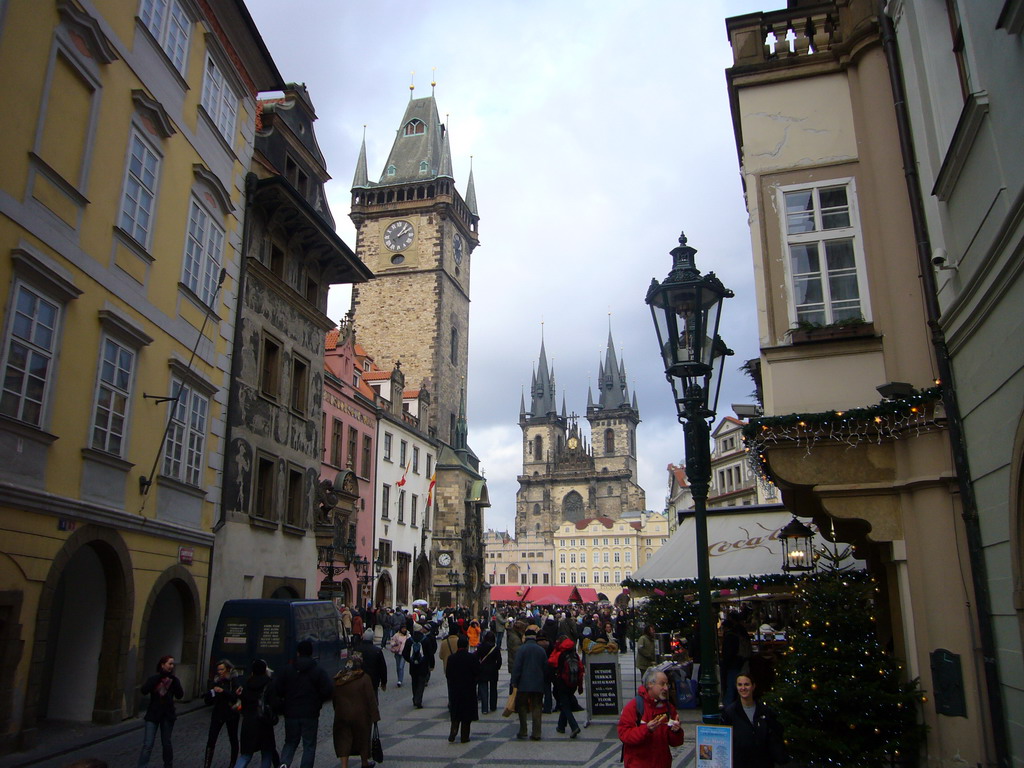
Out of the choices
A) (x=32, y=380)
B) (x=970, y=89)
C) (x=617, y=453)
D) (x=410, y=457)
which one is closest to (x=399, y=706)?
(x=32, y=380)

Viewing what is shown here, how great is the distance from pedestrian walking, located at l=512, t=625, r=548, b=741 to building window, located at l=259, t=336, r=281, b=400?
1105 centimetres

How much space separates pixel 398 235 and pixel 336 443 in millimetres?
29127

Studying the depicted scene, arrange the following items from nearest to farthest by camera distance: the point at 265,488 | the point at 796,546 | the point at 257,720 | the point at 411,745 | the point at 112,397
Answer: the point at 257,720, the point at 411,745, the point at 112,397, the point at 796,546, the point at 265,488

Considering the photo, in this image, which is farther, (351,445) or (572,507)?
(572,507)

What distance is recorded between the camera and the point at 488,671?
1534 cm

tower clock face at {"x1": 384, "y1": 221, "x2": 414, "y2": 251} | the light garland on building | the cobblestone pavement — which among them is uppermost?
tower clock face at {"x1": 384, "y1": 221, "x2": 414, "y2": 251}

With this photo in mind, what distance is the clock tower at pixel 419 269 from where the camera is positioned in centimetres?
5644

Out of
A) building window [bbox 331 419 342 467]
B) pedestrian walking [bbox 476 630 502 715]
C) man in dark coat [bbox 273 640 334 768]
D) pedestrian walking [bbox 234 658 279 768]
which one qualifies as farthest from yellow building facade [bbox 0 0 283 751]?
building window [bbox 331 419 342 467]

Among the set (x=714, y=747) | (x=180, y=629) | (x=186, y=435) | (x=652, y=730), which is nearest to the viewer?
(x=714, y=747)

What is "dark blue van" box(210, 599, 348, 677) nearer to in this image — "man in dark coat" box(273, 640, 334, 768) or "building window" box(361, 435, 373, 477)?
"man in dark coat" box(273, 640, 334, 768)

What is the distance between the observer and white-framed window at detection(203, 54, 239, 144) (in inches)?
694

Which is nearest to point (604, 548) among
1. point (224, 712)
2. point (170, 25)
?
point (170, 25)

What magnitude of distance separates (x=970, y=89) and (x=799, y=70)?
3.72 meters

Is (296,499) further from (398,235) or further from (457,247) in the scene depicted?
(457,247)
